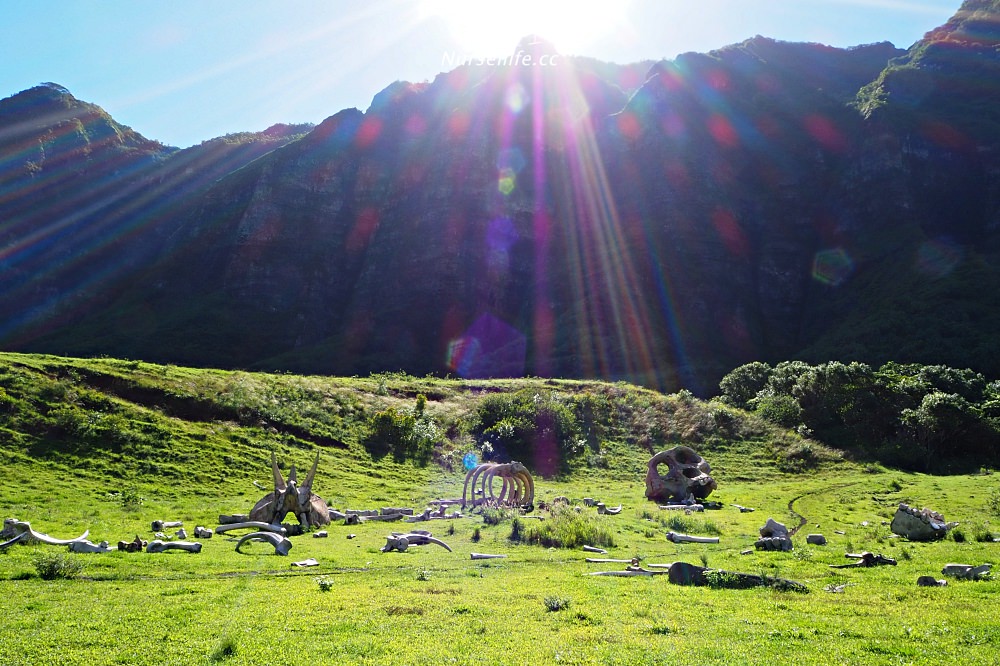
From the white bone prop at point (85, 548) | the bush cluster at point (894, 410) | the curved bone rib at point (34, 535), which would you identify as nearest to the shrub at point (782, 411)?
the bush cluster at point (894, 410)

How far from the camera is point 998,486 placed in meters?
29.4

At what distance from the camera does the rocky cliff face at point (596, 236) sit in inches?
3440

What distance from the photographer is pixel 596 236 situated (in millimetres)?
108250

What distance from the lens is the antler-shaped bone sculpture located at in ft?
57.3

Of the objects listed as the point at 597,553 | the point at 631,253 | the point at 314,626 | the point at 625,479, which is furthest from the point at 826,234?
the point at 314,626

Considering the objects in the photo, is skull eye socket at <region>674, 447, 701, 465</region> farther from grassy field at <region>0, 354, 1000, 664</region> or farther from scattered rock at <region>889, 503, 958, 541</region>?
scattered rock at <region>889, 503, 958, 541</region>

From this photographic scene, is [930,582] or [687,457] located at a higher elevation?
[687,457]

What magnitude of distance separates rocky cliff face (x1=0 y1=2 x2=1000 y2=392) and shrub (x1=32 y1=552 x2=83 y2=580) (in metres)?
67.0

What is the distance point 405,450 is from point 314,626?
101 feet

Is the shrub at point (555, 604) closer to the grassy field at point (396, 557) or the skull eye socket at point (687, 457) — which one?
the grassy field at point (396, 557)

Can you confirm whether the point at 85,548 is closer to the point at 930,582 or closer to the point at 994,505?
the point at 930,582

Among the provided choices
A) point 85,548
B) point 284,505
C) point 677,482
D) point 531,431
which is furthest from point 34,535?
point 531,431

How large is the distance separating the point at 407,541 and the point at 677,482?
1641 cm

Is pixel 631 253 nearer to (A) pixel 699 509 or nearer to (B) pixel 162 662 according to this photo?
(A) pixel 699 509
